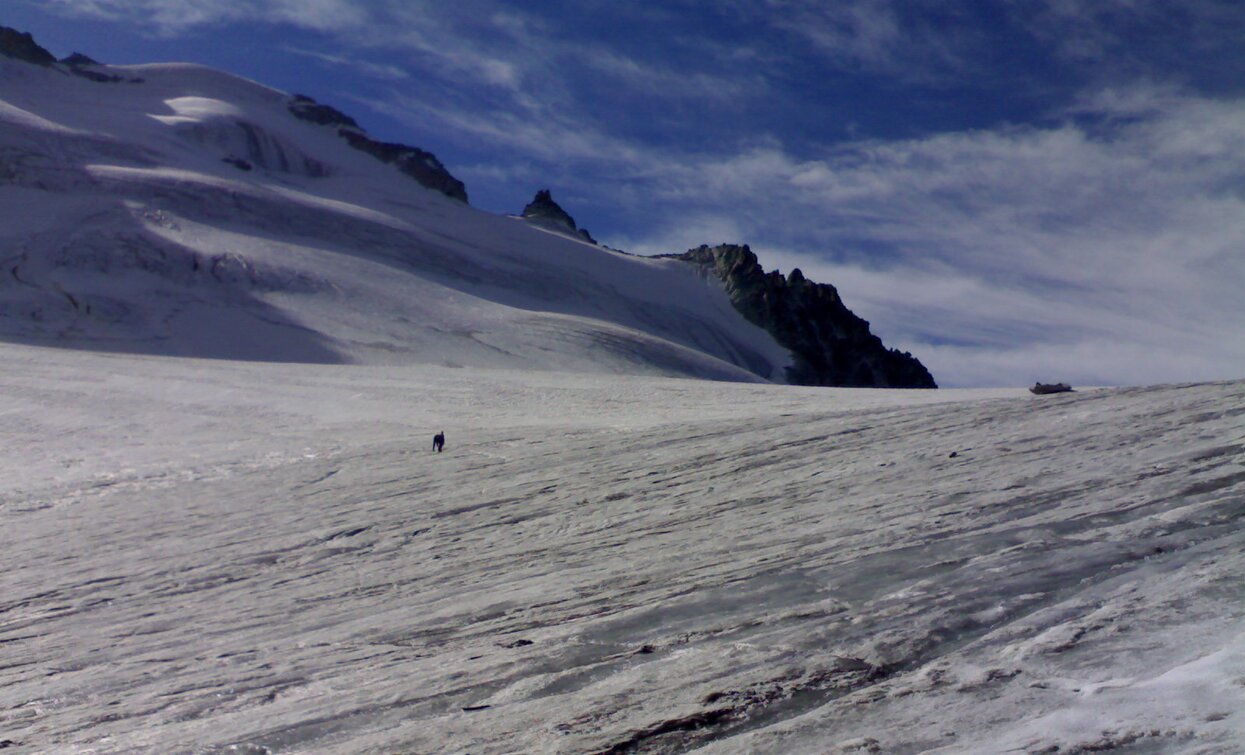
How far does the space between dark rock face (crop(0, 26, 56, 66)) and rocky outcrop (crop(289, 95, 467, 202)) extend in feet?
68.7

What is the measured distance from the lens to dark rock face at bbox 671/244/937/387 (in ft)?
258

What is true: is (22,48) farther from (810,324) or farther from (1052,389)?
(1052,389)

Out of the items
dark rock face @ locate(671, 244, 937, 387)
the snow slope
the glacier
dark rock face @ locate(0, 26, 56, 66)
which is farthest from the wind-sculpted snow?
dark rock face @ locate(0, 26, 56, 66)

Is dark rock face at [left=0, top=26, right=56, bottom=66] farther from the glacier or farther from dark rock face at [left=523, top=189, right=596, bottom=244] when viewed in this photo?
the glacier

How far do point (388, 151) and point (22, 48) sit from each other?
1203 inches

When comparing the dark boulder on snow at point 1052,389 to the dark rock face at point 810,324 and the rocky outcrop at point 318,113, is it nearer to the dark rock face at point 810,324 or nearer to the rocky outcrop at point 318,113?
the dark rock face at point 810,324

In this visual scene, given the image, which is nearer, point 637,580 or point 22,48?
point 637,580

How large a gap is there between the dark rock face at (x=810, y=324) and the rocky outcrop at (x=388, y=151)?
21.4 m

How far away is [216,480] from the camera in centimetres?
1382

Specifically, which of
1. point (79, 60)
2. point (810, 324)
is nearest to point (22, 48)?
point (79, 60)

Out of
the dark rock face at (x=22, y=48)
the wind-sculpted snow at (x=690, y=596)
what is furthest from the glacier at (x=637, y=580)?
the dark rock face at (x=22, y=48)

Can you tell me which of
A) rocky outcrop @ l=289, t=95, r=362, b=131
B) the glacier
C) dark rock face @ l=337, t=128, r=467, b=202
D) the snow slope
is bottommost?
the glacier

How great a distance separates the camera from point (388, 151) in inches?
3824

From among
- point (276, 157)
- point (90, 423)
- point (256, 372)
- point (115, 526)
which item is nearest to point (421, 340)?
point (256, 372)
